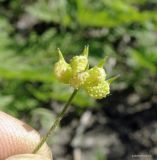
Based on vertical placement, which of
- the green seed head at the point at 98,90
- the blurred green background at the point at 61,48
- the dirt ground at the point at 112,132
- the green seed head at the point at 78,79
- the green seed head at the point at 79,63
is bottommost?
the dirt ground at the point at 112,132

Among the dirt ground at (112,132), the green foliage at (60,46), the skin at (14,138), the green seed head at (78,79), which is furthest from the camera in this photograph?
the dirt ground at (112,132)

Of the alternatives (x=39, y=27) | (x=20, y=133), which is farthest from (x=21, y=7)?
(x=20, y=133)

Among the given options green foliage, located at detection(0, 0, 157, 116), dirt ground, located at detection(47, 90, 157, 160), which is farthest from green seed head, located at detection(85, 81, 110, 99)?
dirt ground, located at detection(47, 90, 157, 160)

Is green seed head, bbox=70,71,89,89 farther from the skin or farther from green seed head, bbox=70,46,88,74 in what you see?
the skin

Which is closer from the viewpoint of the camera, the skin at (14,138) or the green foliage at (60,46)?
the skin at (14,138)

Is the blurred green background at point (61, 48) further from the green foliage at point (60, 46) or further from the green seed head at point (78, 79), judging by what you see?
the green seed head at point (78, 79)

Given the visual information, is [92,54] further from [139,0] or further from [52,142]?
[52,142]

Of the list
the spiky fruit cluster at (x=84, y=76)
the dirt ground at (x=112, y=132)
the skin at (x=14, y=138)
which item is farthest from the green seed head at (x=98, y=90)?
the dirt ground at (x=112, y=132)

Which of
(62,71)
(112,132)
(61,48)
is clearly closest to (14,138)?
(62,71)
